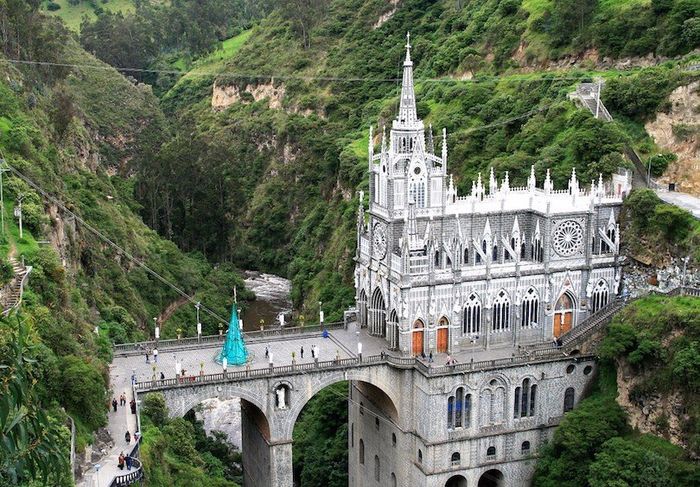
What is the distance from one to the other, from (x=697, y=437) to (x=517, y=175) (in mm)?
30335

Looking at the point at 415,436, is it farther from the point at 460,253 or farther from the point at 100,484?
the point at 100,484

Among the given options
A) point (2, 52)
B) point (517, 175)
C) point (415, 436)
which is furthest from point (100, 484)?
point (2, 52)

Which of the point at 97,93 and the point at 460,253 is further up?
the point at 97,93

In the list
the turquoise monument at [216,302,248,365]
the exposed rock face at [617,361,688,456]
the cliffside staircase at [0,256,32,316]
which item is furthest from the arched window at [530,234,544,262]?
the cliffside staircase at [0,256,32,316]

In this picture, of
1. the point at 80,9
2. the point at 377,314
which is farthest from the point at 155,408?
the point at 80,9

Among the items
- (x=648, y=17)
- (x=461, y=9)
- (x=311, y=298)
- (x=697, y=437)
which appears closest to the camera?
(x=697, y=437)

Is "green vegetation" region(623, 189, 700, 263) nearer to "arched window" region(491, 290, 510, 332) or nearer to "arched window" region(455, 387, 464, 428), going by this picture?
"arched window" region(491, 290, 510, 332)

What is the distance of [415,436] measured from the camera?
56.9m

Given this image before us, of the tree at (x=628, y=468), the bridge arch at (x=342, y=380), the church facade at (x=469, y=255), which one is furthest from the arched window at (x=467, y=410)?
the tree at (x=628, y=468)

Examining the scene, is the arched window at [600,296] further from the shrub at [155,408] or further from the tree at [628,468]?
the shrub at [155,408]

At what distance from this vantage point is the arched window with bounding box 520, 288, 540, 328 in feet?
195

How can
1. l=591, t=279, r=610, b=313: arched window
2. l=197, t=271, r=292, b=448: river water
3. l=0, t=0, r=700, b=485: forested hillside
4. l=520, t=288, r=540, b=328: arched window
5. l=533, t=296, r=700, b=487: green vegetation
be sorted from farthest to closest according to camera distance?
1. l=197, t=271, r=292, b=448: river water
2. l=0, t=0, r=700, b=485: forested hillside
3. l=591, t=279, r=610, b=313: arched window
4. l=520, t=288, r=540, b=328: arched window
5. l=533, t=296, r=700, b=487: green vegetation

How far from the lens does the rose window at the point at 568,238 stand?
5912 cm

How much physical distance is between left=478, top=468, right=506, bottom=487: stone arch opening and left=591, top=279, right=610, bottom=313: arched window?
1231cm
